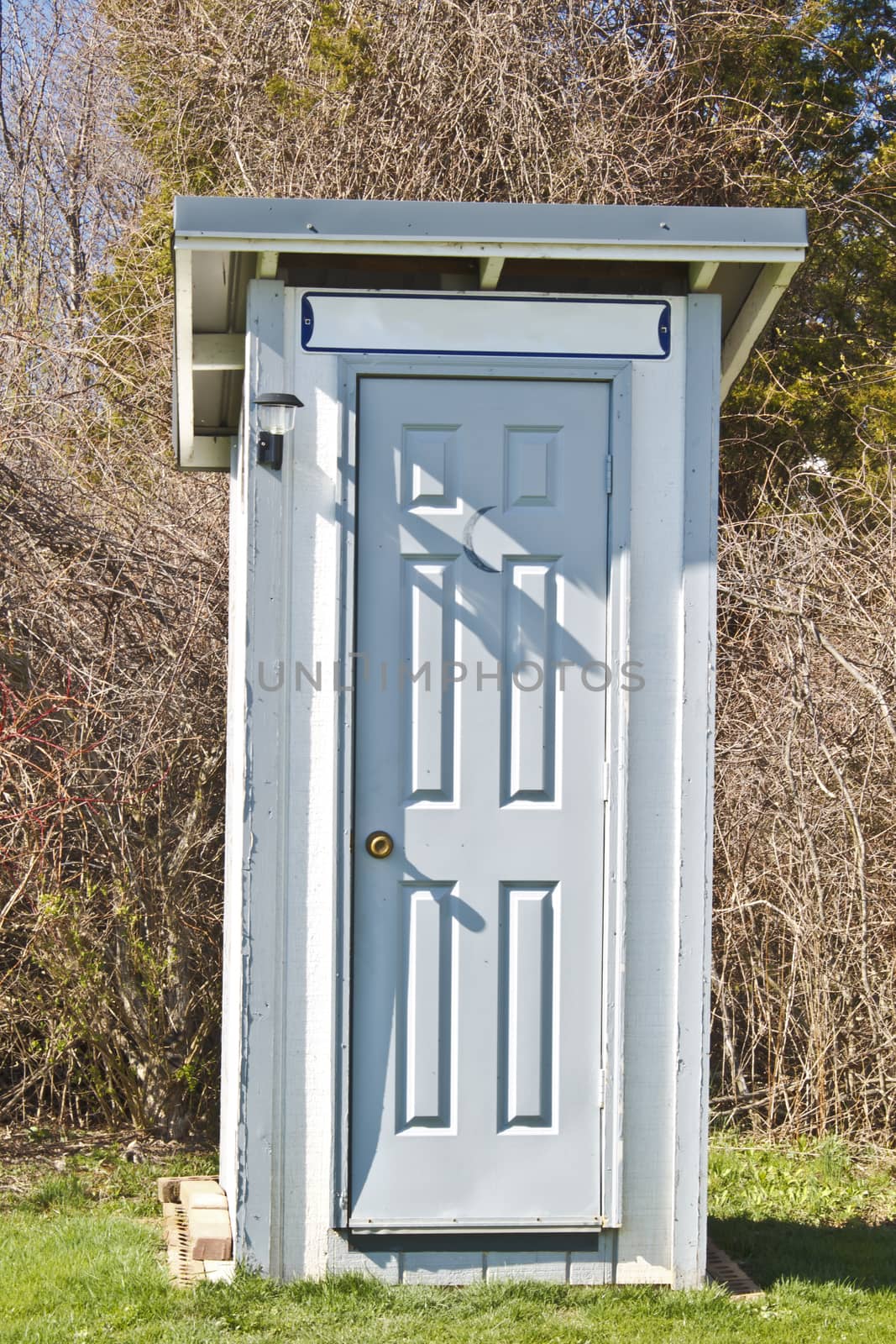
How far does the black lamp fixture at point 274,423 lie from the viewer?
4.19 metres

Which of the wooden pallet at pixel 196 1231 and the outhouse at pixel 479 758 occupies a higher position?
the outhouse at pixel 479 758

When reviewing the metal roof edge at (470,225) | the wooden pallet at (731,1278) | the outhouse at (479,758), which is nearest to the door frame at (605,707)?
the outhouse at (479,758)

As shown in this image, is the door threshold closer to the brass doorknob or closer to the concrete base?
the concrete base

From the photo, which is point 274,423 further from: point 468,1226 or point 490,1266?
point 490,1266

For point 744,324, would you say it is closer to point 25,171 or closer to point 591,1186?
point 591,1186

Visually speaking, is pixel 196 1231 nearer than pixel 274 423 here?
No

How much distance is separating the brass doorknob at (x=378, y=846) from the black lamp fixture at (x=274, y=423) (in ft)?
3.80

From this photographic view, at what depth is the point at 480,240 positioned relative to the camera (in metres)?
4.12

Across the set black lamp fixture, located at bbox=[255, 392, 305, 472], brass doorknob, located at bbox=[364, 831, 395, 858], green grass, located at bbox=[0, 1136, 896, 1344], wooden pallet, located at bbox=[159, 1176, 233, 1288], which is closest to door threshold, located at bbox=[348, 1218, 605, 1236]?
green grass, located at bbox=[0, 1136, 896, 1344]

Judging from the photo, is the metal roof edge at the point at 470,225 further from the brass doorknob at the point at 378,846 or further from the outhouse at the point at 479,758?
the brass doorknob at the point at 378,846

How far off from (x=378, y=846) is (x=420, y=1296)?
4.32ft

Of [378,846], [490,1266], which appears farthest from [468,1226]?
[378,846]

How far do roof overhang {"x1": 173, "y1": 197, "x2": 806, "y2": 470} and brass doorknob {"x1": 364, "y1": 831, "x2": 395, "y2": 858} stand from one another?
5.67ft

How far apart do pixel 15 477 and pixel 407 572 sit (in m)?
2.61
